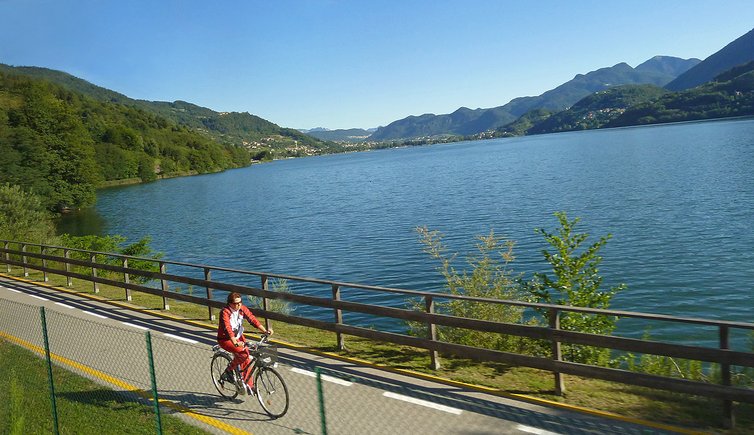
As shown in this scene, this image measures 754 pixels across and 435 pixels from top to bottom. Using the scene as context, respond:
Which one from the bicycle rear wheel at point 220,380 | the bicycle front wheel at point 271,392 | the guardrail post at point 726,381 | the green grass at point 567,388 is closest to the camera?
the guardrail post at point 726,381

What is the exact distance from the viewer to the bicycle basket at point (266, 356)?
26.1 ft

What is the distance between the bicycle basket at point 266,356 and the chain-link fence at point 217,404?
2.23 feet

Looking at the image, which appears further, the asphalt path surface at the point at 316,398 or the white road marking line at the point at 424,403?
the white road marking line at the point at 424,403

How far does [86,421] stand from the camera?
790 centimetres

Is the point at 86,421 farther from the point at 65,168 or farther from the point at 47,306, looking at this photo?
the point at 65,168

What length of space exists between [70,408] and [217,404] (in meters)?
2.22

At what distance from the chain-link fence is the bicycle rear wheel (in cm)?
12

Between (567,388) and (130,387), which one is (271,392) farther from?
(567,388)

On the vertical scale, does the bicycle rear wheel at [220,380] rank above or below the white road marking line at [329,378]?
above

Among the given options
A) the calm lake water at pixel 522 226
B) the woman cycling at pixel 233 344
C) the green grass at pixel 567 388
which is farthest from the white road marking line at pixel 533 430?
the calm lake water at pixel 522 226

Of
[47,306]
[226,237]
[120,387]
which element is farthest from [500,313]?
[226,237]

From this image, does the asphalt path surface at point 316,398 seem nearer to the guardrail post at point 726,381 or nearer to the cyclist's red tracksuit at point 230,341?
the cyclist's red tracksuit at point 230,341

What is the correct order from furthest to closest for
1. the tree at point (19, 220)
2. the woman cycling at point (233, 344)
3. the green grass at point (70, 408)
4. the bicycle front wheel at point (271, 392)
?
the tree at point (19, 220) < the woman cycling at point (233, 344) < the bicycle front wheel at point (271, 392) < the green grass at point (70, 408)

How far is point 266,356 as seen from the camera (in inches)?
318
